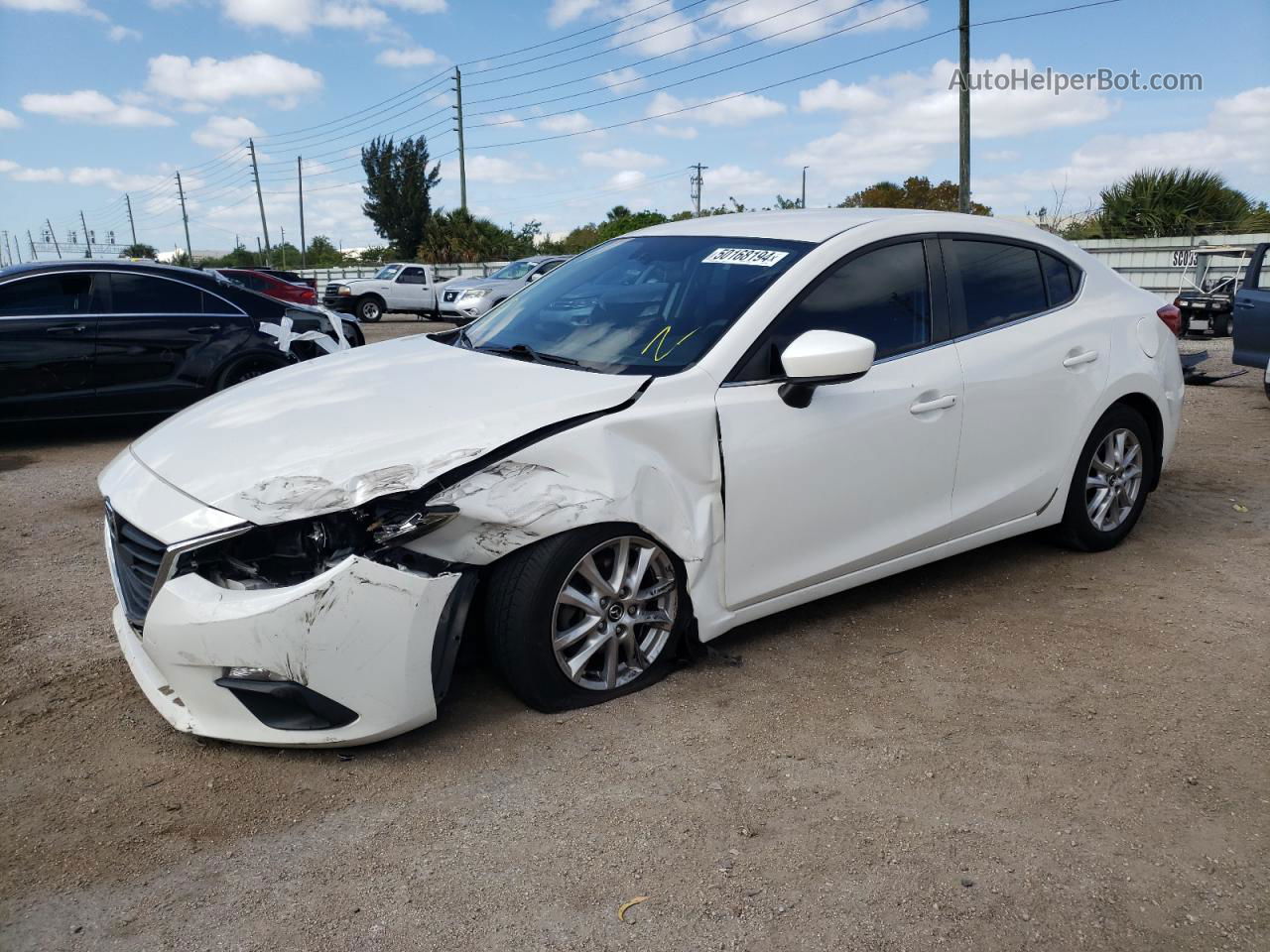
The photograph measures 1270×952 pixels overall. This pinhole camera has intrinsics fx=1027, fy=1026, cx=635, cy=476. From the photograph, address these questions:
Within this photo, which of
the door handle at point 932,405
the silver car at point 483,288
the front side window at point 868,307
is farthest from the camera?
the silver car at point 483,288

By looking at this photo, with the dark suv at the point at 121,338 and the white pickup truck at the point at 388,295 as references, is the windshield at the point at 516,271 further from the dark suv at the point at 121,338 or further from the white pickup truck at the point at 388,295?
the dark suv at the point at 121,338

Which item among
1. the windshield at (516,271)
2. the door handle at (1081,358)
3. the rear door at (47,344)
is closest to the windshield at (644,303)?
the door handle at (1081,358)

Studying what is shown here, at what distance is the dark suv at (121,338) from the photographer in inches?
300

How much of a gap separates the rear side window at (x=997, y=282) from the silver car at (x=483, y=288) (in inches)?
697

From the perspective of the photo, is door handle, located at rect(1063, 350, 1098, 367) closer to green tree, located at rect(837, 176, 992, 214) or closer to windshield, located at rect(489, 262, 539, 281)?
windshield, located at rect(489, 262, 539, 281)

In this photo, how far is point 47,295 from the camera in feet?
25.4

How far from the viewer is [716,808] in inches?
109

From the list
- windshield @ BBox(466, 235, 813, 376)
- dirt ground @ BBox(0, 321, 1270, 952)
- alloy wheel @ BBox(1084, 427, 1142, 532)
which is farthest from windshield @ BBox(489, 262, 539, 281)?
dirt ground @ BBox(0, 321, 1270, 952)

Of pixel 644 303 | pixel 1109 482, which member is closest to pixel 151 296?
pixel 644 303

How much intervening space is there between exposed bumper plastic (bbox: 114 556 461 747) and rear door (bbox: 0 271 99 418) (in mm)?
5672

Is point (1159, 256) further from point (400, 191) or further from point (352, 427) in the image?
point (400, 191)

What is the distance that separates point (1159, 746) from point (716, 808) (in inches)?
55.1

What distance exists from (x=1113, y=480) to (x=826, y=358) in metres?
2.22

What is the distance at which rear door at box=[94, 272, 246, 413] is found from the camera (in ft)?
25.7
